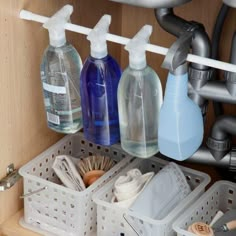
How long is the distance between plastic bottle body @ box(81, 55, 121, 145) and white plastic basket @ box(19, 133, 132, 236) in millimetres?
110

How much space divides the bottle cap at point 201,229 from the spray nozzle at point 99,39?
386 mm

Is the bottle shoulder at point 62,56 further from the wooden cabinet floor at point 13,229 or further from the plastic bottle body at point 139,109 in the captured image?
the wooden cabinet floor at point 13,229

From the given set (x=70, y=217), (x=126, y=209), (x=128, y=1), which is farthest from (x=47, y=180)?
(x=128, y=1)

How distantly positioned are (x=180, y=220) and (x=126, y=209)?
0.11m

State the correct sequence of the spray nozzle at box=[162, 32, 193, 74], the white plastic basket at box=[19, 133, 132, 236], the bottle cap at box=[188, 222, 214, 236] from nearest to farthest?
1. the spray nozzle at box=[162, 32, 193, 74]
2. the bottle cap at box=[188, 222, 214, 236]
3. the white plastic basket at box=[19, 133, 132, 236]

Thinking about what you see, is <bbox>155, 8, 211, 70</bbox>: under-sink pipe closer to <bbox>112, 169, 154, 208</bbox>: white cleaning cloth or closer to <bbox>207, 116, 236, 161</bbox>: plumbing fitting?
→ <bbox>207, 116, 236, 161</bbox>: plumbing fitting

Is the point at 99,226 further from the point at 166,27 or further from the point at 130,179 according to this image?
the point at 166,27

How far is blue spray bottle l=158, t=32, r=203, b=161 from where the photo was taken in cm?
118

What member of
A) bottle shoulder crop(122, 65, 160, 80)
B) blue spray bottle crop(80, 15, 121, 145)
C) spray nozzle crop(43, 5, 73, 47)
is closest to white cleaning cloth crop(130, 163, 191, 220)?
blue spray bottle crop(80, 15, 121, 145)

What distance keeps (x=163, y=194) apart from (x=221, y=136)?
0.64 feet

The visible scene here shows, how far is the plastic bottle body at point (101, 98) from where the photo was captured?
1294mm

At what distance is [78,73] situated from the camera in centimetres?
137

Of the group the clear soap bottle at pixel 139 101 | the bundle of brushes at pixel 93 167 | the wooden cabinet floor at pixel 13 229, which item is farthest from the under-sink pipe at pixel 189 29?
the wooden cabinet floor at pixel 13 229

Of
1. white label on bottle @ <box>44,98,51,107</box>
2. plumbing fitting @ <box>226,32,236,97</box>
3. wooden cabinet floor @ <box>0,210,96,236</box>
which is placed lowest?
wooden cabinet floor @ <box>0,210,96,236</box>
